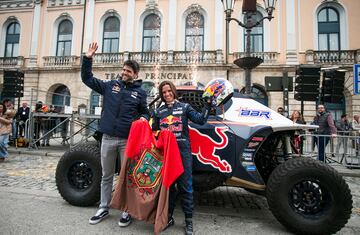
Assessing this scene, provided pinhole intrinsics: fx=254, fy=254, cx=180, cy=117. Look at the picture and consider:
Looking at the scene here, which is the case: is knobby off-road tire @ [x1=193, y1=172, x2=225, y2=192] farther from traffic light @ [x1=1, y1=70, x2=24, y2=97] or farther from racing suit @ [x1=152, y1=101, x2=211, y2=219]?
traffic light @ [x1=1, y1=70, x2=24, y2=97]

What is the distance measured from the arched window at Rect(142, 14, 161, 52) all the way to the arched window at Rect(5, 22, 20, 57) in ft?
36.6

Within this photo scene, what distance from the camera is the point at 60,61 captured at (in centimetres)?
1973

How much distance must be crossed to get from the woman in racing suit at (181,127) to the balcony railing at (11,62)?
21.8 metres

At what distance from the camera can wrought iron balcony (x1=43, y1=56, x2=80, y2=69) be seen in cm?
1948

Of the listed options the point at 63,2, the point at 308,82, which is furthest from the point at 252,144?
the point at 63,2

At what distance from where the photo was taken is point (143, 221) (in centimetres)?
316

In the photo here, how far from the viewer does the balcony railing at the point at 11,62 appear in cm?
2045

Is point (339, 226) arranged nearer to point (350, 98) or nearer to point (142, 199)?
point (142, 199)

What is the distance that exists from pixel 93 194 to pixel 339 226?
10.2ft

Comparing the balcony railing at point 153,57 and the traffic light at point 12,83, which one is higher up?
the balcony railing at point 153,57

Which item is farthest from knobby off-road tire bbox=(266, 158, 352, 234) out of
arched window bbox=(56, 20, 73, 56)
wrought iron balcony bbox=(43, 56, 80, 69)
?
arched window bbox=(56, 20, 73, 56)

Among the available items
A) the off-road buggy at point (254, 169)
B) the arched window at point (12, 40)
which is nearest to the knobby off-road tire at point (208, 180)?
the off-road buggy at point (254, 169)

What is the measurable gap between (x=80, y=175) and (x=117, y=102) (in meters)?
1.38

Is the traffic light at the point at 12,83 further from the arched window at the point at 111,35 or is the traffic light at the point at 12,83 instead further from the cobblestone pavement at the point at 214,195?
the arched window at the point at 111,35
